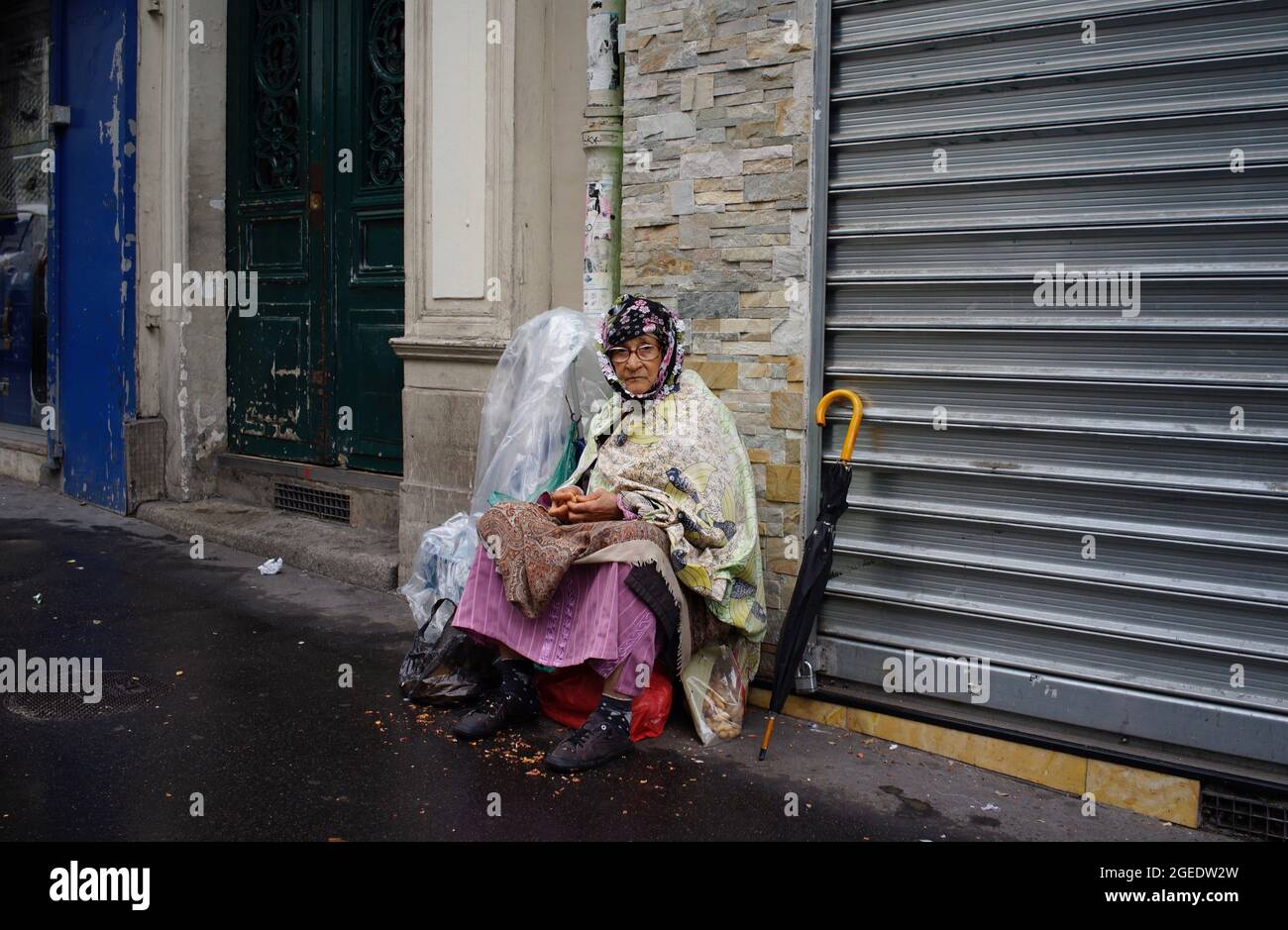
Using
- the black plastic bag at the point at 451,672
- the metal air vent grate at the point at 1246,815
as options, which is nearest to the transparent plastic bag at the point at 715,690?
the black plastic bag at the point at 451,672

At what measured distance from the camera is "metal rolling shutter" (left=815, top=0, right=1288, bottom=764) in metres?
3.55

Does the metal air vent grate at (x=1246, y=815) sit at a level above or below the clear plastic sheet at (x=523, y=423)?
below

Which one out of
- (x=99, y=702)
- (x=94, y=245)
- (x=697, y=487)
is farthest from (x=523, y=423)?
(x=94, y=245)

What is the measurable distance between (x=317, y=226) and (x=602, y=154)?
9.30 ft

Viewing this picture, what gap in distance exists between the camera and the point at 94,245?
322 inches

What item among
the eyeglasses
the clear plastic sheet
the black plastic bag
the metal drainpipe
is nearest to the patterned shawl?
the eyeglasses

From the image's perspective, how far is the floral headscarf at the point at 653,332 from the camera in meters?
4.27

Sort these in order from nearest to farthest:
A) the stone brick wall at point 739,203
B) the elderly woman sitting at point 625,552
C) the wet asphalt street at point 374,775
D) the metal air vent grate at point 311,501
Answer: the wet asphalt street at point 374,775 < the elderly woman sitting at point 625,552 < the stone brick wall at point 739,203 < the metal air vent grate at point 311,501

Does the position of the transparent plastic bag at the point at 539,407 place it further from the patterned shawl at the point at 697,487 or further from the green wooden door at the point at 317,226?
the green wooden door at the point at 317,226

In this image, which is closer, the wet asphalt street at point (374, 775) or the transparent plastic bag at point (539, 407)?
the wet asphalt street at point (374, 775)

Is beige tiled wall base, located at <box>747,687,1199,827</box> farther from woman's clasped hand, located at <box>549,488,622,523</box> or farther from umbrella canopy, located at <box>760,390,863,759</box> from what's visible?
woman's clasped hand, located at <box>549,488,622,523</box>

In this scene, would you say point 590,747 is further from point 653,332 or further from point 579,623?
point 653,332

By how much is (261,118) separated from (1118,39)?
5.85 metres

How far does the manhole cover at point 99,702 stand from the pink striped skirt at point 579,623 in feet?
4.43
